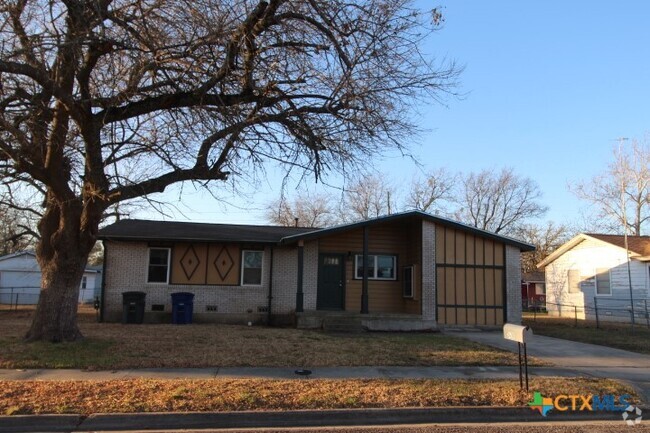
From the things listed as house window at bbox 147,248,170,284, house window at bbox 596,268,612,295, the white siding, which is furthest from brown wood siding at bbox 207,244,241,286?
house window at bbox 596,268,612,295

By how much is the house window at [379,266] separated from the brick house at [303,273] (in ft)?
1.51

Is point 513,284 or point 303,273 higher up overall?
point 303,273

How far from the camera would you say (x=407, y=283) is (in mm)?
20562

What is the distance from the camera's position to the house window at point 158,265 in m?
19.8

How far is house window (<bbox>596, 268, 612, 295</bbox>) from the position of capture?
28.8 metres

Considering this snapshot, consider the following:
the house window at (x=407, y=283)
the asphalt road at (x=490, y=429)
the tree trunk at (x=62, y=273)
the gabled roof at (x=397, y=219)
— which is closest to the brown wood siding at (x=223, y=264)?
the gabled roof at (x=397, y=219)

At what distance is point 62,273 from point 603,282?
2728 cm

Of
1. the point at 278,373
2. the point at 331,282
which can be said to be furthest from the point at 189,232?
the point at 278,373

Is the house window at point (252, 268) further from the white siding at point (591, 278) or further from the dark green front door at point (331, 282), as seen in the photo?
the white siding at point (591, 278)

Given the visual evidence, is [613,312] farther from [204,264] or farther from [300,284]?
[204,264]

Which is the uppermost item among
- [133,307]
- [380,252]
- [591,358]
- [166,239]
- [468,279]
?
[166,239]

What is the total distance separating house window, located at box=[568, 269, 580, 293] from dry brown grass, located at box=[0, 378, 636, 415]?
2417 cm

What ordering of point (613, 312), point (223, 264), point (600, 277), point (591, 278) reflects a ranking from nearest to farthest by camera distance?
Result: 1. point (223, 264)
2. point (613, 312)
3. point (600, 277)
4. point (591, 278)

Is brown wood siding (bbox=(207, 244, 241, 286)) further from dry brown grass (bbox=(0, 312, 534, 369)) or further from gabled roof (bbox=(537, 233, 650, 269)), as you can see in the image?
gabled roof (bbox=(537, 233, 650, 269))
